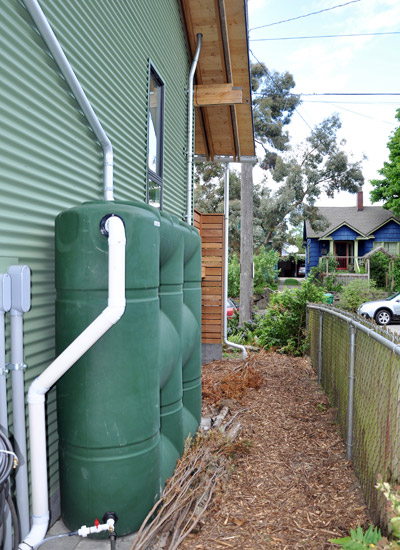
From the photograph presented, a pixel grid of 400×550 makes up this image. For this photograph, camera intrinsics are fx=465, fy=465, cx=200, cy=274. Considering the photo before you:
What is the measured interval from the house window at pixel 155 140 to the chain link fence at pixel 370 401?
3.09 meters

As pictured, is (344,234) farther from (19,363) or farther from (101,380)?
(19,363)

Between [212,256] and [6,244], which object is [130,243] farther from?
[212,256]

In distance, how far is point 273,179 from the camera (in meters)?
31.5

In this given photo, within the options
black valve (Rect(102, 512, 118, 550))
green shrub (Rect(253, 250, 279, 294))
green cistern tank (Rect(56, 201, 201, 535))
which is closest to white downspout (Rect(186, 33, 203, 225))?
green cistern tank (Rect(56, 201, 201, 535))

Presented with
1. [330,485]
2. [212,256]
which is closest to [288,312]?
[212,256]

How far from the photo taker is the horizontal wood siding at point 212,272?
33.4 feet

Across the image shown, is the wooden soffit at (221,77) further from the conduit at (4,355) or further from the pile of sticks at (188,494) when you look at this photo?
the conduit at (4,355)

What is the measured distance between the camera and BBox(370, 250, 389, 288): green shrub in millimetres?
27250

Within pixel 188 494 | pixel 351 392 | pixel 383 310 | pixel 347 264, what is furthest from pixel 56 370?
pixel 347 264

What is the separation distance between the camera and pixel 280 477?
4.17m

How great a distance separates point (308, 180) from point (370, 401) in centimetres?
3000

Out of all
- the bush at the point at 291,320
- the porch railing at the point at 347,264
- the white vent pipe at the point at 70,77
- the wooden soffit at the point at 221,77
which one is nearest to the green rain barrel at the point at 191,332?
the white vent pipe at the point at 70,77

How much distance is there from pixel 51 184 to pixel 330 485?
3.33 meters

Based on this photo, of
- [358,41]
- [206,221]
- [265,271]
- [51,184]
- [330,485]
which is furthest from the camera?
[265,271]
